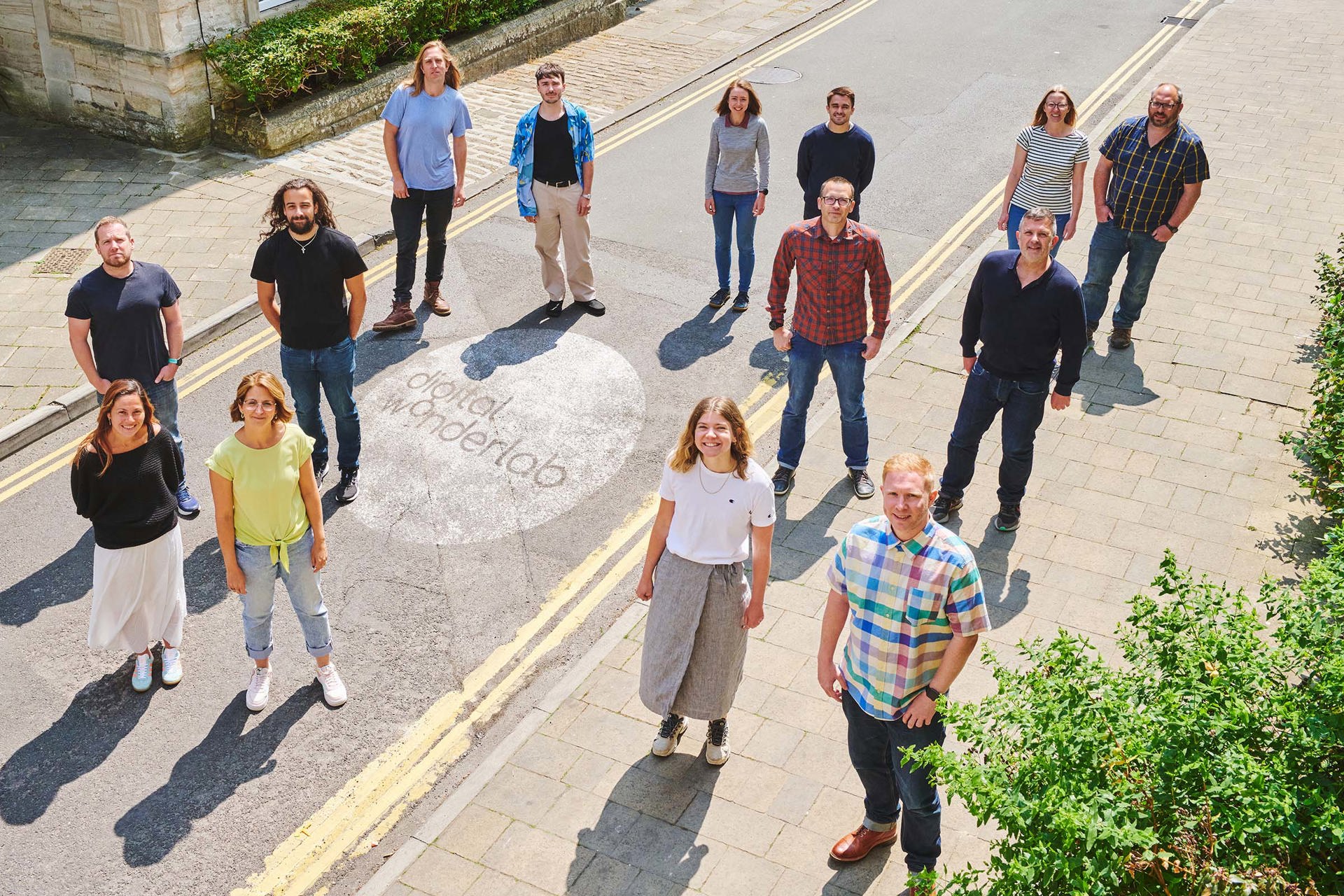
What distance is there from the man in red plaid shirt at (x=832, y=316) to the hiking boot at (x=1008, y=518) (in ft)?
2.89

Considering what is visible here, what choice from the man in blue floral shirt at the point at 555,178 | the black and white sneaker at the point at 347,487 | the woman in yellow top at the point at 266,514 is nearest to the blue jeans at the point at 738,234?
the man in blue floral shirt at the point at 555,178

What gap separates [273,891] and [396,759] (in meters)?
0.96

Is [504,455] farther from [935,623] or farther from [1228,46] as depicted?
[1228,46]

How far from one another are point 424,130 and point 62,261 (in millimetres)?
4103

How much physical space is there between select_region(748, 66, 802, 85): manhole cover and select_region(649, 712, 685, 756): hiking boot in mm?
12034

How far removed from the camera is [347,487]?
8.49 meters

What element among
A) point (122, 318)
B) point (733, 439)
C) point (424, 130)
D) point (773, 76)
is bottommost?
point (773, 76)

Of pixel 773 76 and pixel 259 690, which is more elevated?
pixel 773 76

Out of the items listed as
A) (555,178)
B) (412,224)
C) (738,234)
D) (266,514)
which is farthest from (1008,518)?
(412,224)

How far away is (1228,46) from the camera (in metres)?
17.8

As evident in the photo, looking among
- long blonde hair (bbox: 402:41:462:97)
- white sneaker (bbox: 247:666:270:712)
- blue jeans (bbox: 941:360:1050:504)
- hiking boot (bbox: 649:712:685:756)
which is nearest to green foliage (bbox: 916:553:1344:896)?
hiking boot (bbox: 649:712:685:756)

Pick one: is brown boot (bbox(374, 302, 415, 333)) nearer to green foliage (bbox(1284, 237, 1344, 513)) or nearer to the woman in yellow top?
the woman in yellow top

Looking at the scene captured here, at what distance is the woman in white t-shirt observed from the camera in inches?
222

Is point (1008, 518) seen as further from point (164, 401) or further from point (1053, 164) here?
point (164, 401)
